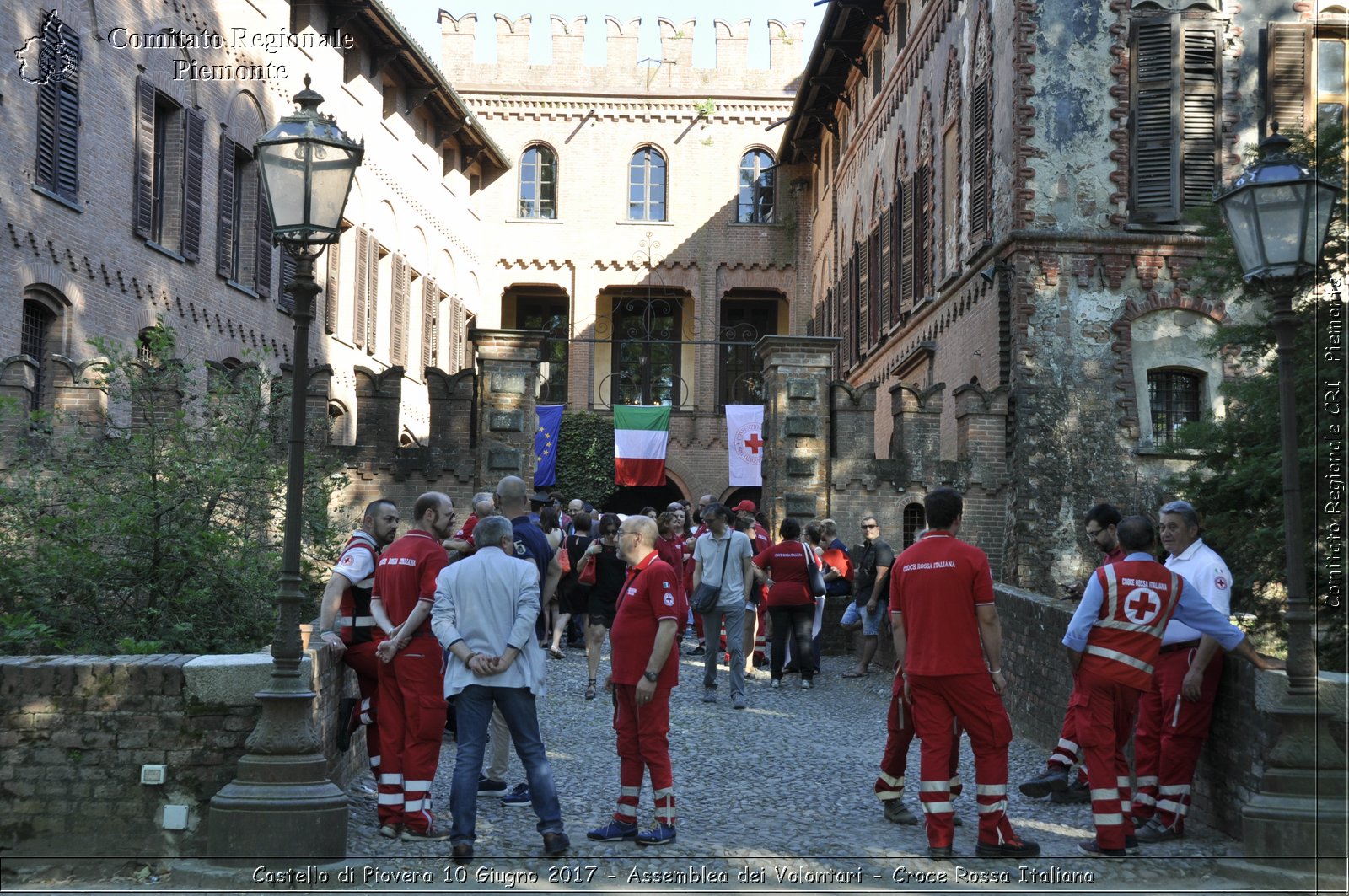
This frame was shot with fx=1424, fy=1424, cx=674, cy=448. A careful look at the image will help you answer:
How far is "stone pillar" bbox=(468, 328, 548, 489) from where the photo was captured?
63.7 feet

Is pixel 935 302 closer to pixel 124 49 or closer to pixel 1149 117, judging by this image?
pixel 1149 117

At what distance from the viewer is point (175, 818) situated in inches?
290

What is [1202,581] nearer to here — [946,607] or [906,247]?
[946,607]

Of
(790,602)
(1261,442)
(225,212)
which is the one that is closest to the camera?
(1261,442)

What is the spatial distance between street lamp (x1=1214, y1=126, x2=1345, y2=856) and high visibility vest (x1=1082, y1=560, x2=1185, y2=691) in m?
0.63

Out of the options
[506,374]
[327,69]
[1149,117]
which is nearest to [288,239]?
[506,374]

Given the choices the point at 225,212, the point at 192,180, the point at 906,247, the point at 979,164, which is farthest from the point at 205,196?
the point at 906,247

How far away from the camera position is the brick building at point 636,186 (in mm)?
41250

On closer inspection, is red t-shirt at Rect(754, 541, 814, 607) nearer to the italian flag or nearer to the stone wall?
the stone wall

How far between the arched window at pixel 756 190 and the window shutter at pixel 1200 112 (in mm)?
23309

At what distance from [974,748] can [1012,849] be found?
0.56 m

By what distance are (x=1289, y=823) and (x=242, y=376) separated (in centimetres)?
876

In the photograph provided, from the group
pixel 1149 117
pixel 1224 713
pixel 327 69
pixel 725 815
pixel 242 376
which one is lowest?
pixel 725 815

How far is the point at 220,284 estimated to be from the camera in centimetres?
2358
